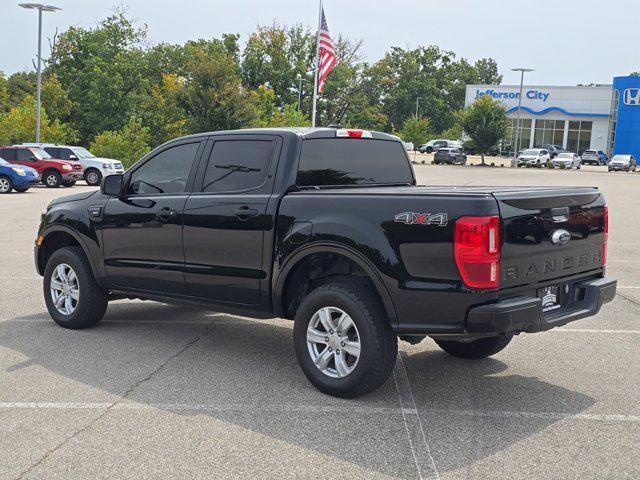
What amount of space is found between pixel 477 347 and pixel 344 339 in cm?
154

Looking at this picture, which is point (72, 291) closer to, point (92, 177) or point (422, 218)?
point (422, 218)

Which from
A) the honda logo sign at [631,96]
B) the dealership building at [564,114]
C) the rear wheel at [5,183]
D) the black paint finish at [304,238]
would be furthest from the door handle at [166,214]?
the honda logo sign at [631,96]

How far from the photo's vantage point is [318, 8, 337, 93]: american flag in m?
26.1

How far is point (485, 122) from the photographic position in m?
65.8

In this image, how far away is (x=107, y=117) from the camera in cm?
5144

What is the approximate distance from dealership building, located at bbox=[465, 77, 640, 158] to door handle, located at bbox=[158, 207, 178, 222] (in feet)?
253

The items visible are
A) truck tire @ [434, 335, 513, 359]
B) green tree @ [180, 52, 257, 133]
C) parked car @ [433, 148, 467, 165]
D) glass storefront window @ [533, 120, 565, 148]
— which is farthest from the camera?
glass storefront window @ [533, 120, 565, 148]

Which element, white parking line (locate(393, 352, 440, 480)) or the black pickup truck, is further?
the black pickup truck

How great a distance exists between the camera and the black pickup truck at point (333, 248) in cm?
453

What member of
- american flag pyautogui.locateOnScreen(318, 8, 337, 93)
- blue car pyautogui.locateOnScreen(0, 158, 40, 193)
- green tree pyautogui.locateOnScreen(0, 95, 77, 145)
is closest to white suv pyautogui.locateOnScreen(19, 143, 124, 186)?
blue car pyautogui.locateOnScreen(0, 158, 40, 193)

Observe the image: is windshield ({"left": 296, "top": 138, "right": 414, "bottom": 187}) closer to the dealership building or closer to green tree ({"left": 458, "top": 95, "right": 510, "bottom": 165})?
green tree ({"left": 458, "top": 95, "right": 510, "bottom": 165})

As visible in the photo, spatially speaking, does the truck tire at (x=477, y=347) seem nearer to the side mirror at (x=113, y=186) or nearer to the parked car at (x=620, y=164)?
the side mirror at (x=113, y=186)

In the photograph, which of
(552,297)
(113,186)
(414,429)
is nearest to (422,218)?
(552,297)

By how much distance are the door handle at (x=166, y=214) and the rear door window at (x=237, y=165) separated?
0.33 metres
